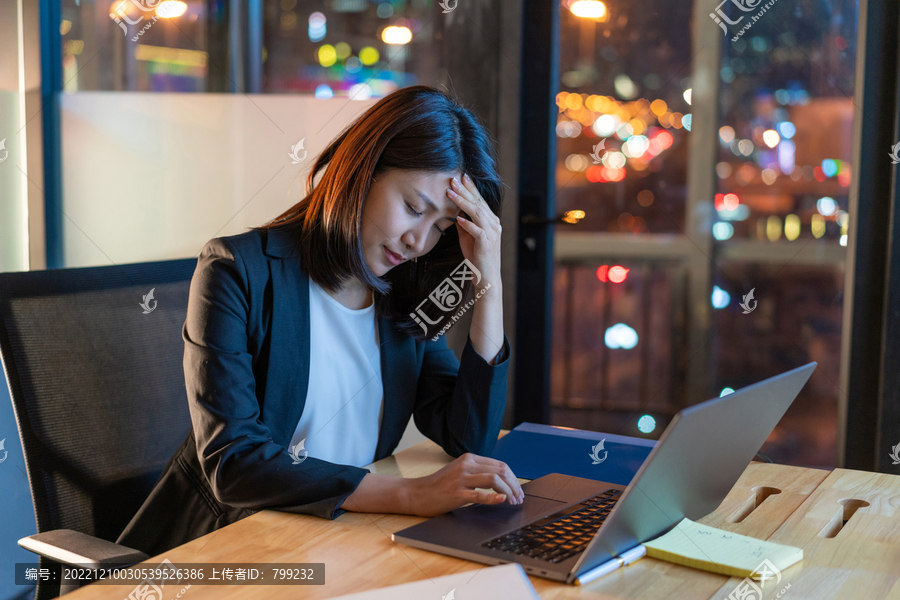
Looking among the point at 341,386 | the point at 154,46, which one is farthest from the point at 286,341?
the point at 154,46

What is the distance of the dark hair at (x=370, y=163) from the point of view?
120 centimetres

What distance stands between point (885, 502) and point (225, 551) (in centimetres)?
87

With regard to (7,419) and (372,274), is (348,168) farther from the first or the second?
(7,419)

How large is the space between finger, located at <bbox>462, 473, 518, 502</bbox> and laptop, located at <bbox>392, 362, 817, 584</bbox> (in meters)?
0.02

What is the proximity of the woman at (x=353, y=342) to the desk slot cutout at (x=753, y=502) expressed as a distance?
28cm

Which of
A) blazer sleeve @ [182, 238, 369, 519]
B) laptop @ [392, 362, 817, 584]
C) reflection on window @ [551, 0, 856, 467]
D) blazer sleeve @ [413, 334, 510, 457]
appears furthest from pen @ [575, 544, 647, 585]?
reflection on window @ [551, 0, 856, 467]

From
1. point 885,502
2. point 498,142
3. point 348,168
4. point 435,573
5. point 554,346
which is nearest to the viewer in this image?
point 435,573

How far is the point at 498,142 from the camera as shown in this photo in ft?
8.27

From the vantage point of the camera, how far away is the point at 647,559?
0.81 metres

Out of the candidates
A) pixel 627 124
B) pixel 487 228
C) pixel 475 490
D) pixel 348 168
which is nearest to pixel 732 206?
pixel 627 124

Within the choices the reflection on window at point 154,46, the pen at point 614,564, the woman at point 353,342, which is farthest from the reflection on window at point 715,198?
the pen at point 614,564

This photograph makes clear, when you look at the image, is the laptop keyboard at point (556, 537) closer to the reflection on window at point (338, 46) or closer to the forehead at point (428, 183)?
the forehead at point (428, 183)

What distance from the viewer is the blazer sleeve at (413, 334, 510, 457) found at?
4.14 ft

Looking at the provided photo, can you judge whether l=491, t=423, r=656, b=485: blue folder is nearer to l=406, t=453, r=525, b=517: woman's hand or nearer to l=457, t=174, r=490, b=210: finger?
l=406, t=453, r=525, b=517: woman's hand
